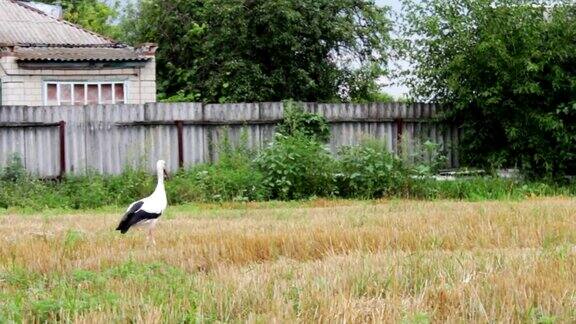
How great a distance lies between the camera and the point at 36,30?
94.8 feet

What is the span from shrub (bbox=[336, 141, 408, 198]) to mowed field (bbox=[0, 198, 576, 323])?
7465 mm

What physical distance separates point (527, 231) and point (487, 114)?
12368 millimetres

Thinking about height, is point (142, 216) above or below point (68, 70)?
below

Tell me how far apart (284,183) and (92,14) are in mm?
25820

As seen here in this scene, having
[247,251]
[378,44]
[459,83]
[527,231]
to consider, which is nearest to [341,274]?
[247,251]

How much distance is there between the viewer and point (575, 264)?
21.0ft

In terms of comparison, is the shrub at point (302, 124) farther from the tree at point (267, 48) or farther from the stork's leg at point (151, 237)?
the stork's leg at point (151, 237)

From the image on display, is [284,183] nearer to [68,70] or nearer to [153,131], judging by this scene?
[153,131]

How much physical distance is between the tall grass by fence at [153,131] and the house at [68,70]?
248 inches

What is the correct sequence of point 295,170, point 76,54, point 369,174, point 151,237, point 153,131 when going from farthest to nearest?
point 76,54, point 153,131, point 369,174, point 295,170, point 151,237

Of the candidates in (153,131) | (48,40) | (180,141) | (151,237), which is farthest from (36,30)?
(151,237)

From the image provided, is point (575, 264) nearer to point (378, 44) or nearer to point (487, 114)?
point (487, 114)

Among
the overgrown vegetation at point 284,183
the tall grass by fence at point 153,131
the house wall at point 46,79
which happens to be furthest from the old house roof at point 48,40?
the overgrown vegetation at point 284,183

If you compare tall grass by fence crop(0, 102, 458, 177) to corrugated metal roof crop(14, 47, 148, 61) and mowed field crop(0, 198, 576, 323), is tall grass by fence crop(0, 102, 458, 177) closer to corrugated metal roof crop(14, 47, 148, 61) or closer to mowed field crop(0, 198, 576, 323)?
corrugated metal roof crop(14, 47, 148, 61)
